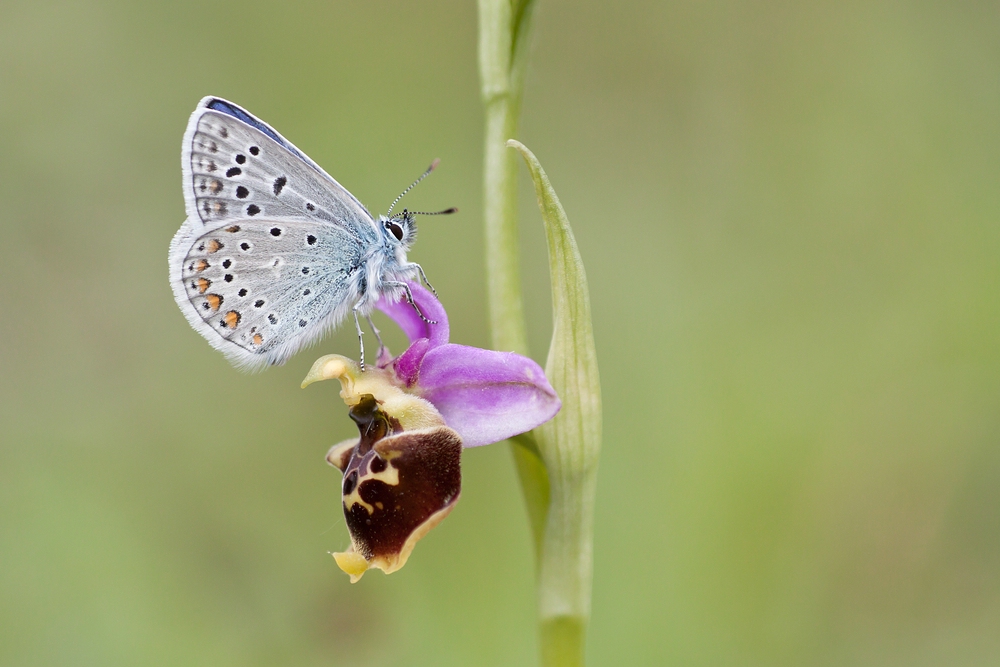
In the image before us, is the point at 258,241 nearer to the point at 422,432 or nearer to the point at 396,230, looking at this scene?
the point at 396,230

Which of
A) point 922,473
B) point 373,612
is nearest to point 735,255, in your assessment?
point 922,473

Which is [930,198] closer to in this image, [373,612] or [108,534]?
[373,612]

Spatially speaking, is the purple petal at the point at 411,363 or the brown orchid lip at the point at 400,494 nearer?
the brown orchid lip at the point at 400,494

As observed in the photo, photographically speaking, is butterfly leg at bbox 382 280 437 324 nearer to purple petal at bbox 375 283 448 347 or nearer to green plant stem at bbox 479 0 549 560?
purple petal at bbox 375 283 448 347

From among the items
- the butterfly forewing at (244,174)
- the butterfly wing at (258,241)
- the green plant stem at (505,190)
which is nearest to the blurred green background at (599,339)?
the green plant stem at (505,190)

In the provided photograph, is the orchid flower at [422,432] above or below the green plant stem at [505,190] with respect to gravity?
below

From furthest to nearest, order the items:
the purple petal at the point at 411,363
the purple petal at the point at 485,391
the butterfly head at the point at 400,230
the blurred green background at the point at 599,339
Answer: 1. the blurred green background at the point at 599,339
2. the butterfly head at the point at 400,230
3. the purple petal at the point at 411,363
4. the purple petal at the point at 485,391

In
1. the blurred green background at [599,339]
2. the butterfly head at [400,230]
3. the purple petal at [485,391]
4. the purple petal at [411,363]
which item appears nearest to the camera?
the purple petal at [485,391]

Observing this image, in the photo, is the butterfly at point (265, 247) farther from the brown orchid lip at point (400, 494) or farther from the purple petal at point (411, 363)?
the brown orchid lip at point (400, 494)
